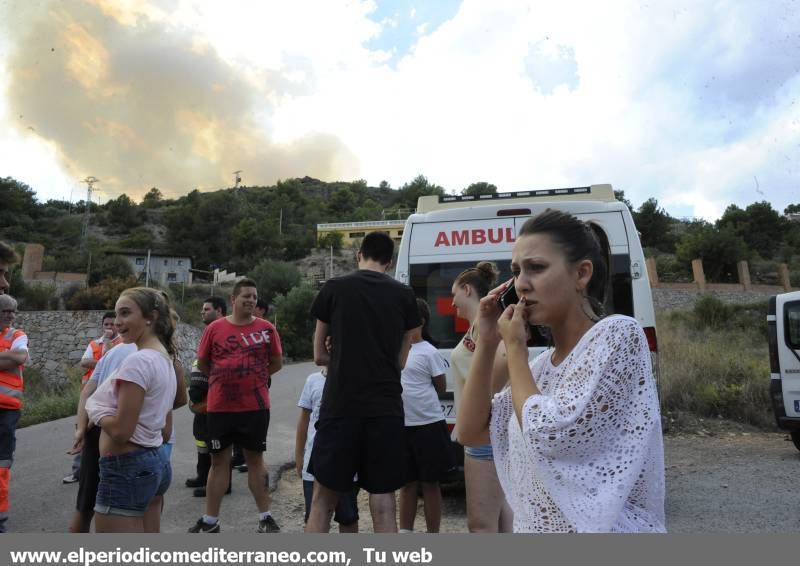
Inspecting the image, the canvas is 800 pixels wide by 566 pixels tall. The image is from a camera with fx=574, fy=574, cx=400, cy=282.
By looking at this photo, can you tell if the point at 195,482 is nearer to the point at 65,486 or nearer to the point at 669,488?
the point at 65,486

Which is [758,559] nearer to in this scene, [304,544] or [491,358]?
[491,358]

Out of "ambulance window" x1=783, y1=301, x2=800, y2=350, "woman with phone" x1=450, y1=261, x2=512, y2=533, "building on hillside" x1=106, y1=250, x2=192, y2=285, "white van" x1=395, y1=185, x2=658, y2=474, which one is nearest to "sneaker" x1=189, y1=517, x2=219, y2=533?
"white van" x1=395, y1=185, x2=658, y2=474

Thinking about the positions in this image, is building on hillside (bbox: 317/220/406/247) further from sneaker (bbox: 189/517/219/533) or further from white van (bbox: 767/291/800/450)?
sneaker (bbox: 189/517/219/533)

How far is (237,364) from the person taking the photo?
15.6 ft

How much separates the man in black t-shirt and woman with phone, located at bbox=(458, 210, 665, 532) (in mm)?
1622

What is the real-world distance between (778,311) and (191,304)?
36.1 meters

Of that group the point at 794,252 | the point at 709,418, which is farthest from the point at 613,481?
the point at 794,252

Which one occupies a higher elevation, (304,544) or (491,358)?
(491,358)

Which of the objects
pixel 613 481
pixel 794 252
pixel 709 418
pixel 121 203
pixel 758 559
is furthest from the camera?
pixel 121 203

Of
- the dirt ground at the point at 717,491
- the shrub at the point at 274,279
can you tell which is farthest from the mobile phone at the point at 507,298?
the shrub at the point at 274,279

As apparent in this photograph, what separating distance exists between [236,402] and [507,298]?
11.6ft

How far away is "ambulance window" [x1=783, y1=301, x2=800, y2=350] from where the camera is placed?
8.09 meters

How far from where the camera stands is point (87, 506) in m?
3.77

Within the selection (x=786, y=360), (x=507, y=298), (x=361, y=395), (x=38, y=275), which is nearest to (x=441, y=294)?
(x=361, y=395)
